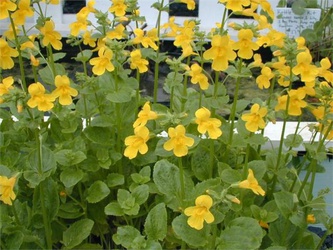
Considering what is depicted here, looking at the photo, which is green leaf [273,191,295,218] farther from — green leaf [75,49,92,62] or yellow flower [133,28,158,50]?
green leaf [75,49,92,62]

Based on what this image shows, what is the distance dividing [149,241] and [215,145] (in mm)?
335

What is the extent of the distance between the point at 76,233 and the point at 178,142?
40 centimetres

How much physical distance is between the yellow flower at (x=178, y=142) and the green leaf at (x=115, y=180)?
0.30 meters

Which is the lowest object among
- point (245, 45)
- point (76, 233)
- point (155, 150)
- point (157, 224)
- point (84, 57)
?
point (76, 233)

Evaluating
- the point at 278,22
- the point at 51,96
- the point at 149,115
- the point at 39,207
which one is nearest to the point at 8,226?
the point at 39,207

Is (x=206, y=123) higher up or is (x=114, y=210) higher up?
(x=206, y=123)

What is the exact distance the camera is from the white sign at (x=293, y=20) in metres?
2.66

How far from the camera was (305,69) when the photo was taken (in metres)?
1.04

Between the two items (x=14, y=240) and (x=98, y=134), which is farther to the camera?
(x=98, y=134)

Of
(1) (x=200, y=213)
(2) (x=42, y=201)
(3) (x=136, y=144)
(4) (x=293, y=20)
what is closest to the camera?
(1) (x=200, y=213)

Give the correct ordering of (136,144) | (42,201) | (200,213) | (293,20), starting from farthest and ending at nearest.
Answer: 1. (293,20)
2. (42,201)
3. (136,144)
4. (200,213)

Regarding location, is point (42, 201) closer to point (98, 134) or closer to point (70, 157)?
point (70, 157)

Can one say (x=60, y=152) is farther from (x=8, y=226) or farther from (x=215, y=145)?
(x=215, y=145)

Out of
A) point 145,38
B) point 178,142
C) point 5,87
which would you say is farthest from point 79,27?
point 178,142
